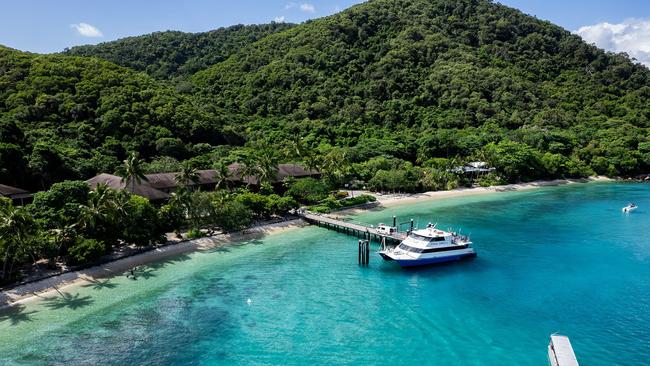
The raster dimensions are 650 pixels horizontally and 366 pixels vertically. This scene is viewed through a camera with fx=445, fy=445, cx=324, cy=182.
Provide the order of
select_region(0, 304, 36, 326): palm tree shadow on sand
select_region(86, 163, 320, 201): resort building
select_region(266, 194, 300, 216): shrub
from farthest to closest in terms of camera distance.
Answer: select_region(266, 194, 300, 216): shrub, select_region(86, 163, 320, 201): resort building, select_region(0, 304, 36, 326): palm tree shadow on sand

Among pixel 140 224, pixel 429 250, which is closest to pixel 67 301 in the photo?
pixel 140 224

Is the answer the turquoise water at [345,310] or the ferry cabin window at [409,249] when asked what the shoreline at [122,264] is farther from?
the ferry cabin window at [409,249]

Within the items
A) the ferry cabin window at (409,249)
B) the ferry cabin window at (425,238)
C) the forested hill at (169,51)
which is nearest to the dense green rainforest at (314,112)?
the forested hill at (169,51)

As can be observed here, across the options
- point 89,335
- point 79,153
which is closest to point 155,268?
point 89,335

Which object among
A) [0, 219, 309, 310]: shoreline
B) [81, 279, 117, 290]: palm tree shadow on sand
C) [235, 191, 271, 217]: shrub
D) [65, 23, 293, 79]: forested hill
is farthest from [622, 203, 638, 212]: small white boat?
[65, 23, 293, 79]: forested hill

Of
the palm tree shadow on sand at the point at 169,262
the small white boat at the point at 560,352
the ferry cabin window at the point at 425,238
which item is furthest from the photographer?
the ferry cabin window at the point at 425,238

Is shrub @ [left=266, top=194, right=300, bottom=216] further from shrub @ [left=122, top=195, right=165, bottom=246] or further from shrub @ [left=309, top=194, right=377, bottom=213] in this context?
shrub @ [left=122, top=195, right=165, bottom=246]
